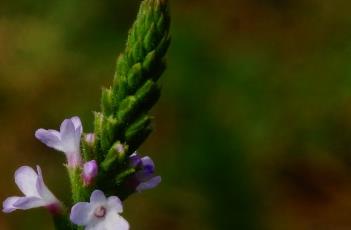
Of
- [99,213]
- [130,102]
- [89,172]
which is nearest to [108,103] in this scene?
[130,102]

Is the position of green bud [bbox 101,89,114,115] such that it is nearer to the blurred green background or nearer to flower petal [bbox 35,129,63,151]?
flower petal [bbox 35,129,63,151]

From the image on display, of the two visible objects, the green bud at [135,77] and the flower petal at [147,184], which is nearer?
the green bud at [135,77]

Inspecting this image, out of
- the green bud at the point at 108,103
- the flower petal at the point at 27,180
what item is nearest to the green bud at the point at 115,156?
the green bud at the point at 108,103

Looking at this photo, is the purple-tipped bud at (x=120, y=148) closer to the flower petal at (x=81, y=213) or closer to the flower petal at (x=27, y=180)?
the flower petal at (x=81, y=213)

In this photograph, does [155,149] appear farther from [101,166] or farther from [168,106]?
[101,166]

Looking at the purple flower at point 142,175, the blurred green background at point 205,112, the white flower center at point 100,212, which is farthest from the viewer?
the blurred green background at point 205,112

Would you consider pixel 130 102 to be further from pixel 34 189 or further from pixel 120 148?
pixel 34 189

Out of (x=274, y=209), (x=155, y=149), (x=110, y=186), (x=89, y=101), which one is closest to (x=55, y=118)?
(x=89, y=101)

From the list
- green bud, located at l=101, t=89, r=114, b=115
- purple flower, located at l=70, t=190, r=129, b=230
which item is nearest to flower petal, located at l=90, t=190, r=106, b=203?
purple flower, located at l=70, t=190, r=129, b=230
